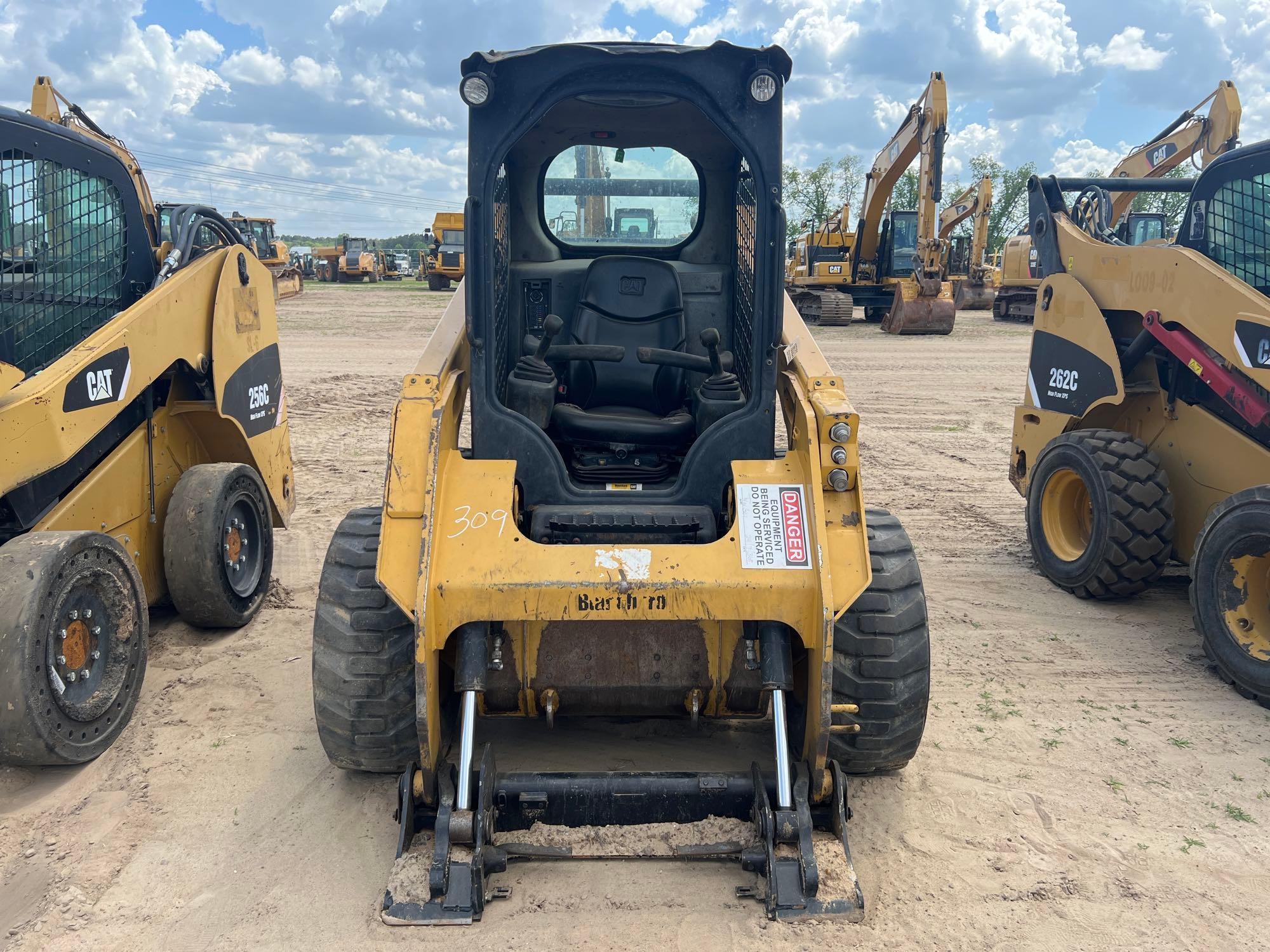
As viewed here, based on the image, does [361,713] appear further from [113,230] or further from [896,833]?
[113,230]

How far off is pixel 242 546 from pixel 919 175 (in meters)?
17.1

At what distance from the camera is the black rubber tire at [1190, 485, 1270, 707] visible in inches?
165

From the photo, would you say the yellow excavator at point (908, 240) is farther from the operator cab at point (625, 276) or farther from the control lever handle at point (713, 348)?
the control lever handle at point (713, 348)

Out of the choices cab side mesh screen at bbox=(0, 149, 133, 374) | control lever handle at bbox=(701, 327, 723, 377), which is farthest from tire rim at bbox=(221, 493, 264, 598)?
control lever handle at bbox=(701, 327, 723, 377)

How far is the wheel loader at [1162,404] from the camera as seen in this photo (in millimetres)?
4391

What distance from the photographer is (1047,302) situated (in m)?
6.13

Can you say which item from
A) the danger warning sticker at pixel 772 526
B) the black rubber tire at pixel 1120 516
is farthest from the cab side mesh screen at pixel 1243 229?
the danger warning sticker at pixel 772 526

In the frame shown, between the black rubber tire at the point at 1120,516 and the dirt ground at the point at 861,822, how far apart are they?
20cm

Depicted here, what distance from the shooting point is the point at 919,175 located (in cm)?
1914

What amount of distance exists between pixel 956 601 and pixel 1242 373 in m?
1.81

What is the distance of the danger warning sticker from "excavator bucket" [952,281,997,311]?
2595cm

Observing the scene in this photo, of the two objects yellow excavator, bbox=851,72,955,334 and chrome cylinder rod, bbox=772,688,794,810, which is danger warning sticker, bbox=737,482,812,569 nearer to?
chrome cylinder rod, bbox=772,688,794,810

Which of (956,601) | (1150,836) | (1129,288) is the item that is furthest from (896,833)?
(1129,288)

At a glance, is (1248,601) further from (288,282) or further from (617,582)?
(288,282)
